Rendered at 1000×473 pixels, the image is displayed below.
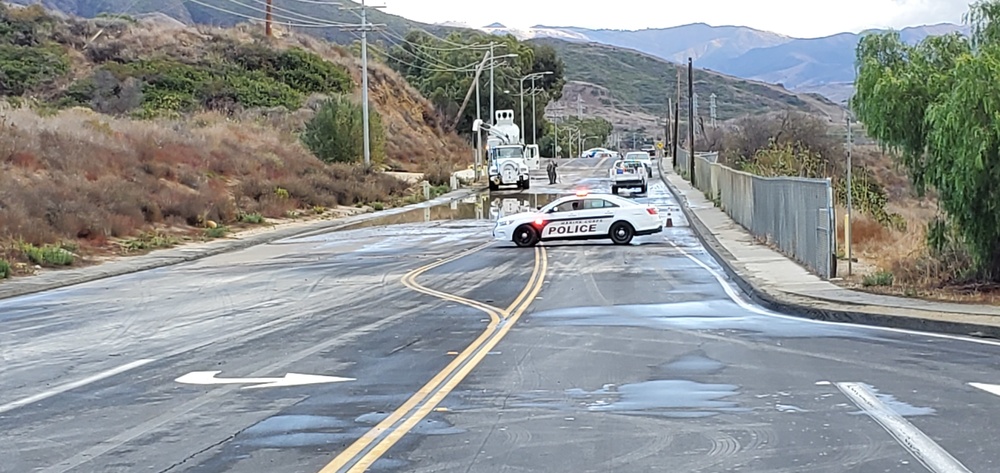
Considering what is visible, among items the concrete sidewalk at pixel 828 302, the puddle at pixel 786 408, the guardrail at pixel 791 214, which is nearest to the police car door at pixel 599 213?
the concrete sidewalk at pixel 828 302

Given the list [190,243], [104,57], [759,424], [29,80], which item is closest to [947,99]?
[759,424]

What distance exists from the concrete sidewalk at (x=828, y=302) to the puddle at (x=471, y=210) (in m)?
15.9

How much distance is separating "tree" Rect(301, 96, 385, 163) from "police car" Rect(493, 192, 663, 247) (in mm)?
32949

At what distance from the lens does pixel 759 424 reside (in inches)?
366

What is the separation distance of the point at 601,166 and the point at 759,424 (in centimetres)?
9213

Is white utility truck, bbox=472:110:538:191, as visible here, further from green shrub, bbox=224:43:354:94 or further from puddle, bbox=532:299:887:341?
puddle, bbox=532:299:887:341

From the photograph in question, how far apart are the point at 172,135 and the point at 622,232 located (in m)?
28.4

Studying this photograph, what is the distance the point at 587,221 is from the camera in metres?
31.6

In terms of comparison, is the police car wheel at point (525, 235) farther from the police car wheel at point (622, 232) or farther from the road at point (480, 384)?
the road at point (480, 384)

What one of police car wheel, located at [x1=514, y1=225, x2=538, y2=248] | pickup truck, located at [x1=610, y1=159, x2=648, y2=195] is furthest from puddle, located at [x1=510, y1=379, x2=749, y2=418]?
pickup truck, located at [x1=610, y1=159, x2=648, y2=195]

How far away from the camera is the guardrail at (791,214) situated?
2094cm

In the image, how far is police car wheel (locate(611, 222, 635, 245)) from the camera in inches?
1244

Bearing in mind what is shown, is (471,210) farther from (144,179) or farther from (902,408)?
(902,408)

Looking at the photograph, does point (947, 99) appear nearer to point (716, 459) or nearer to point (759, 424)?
point (759, 424)
